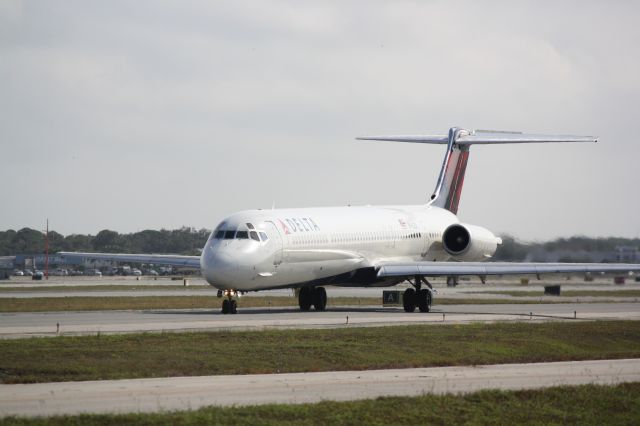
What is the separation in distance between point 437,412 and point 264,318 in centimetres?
2300

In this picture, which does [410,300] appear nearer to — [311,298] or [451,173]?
[311,298]

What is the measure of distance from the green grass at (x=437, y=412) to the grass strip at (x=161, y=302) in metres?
30.6

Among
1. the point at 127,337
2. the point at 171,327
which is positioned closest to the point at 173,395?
the point at 127,337

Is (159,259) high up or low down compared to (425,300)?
up

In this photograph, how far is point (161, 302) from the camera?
5653cm

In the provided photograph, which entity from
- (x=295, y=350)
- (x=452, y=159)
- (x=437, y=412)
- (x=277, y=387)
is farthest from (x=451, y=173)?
(x=437, y=412)

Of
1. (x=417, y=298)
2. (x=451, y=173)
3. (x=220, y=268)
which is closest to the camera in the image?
(x=220, y=268)

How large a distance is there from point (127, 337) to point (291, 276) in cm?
1611

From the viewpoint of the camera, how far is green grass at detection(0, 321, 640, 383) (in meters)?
25.9

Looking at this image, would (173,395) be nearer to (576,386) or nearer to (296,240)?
(576,386)

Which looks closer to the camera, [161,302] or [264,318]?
[264,318]

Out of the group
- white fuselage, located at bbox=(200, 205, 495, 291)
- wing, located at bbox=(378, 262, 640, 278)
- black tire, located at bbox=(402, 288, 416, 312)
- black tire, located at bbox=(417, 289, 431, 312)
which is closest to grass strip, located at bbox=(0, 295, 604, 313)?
white fuselage, located at bbox=(200, 205, 495, 291)

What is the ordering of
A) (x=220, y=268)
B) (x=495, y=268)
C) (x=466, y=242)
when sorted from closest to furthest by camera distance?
(x=220, y=268) → (x=495, y=268) → (x=466, y=242)

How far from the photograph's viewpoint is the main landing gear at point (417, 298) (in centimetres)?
5134
